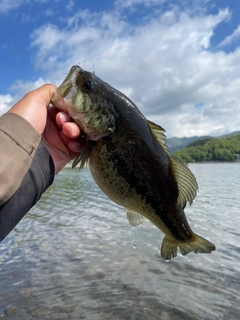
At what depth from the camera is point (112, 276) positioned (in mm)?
8773

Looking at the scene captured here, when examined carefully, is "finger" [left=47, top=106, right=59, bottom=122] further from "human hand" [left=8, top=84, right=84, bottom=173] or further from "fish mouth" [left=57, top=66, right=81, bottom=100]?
"fish mouth" [left=57, top=66, right=81, bottom=100]

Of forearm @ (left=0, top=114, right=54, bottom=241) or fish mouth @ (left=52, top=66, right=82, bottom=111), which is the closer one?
forearm @ (left=0, top=114, right=54, bottom=241)

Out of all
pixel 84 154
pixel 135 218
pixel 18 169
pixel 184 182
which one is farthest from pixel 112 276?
pixel 18 169

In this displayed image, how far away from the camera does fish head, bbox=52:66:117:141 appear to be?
11.3 feet

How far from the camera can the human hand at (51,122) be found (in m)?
3.44

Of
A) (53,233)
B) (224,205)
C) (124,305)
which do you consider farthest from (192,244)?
(224,205)

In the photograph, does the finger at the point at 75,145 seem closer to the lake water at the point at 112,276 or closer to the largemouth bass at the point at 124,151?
the largemouth bass at the point at 124,151

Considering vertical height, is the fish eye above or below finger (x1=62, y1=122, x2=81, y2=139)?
above

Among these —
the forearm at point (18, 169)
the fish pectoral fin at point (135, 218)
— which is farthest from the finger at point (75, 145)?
the fish pectoral fin at point (135, 218)

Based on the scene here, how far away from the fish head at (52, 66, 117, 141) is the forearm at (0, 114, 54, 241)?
0.64m

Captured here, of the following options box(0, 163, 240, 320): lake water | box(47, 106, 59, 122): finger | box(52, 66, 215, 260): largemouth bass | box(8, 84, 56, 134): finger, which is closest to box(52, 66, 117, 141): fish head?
box(52, 66, 215, 260): largemouth bass

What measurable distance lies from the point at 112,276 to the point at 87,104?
6634 millimetres

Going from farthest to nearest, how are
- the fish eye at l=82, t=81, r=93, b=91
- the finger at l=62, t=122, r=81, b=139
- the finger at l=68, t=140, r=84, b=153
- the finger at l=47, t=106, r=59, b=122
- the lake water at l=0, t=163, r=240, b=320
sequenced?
the lake water at l=0, t=163, r=240, b=320 → the finger at l=47, t=106, r=59, b=122 → the finger at l=68, t=140, r=84, b=153 → the fish eye at l=82, t=81, r=93, b=91 → the finger at l=62, t=122, r=81, b=139

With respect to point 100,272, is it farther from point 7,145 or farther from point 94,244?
point 7,145
